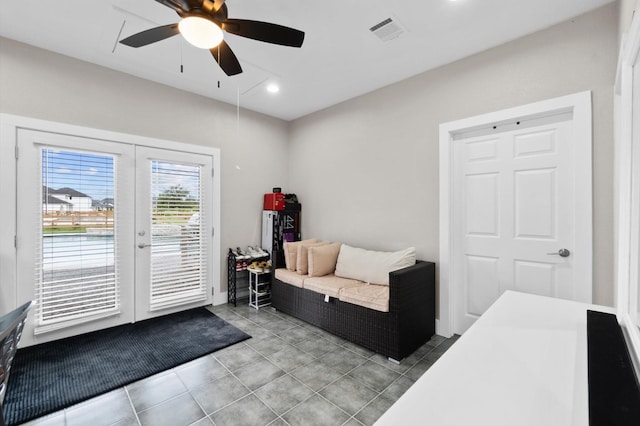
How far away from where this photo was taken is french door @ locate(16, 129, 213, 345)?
2.79m

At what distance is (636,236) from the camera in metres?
1.14

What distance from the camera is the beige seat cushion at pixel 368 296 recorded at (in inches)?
105

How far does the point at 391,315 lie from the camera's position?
2594 millimetres

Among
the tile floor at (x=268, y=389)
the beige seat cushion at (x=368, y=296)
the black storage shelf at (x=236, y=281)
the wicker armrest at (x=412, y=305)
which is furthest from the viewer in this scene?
the black storage shelf at (x=236, y=281)

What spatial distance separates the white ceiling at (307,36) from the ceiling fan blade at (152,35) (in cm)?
34

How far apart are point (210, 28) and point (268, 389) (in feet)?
8.32

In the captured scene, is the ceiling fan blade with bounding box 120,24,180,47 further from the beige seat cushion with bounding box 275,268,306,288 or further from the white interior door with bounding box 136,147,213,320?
the beige seat cushion with bounding box 275,268,306,288

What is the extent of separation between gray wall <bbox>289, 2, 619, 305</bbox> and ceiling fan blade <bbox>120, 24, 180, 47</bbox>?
243cm

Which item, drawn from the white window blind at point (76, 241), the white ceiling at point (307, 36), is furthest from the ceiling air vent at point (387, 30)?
the white window blind at point (76, 241)

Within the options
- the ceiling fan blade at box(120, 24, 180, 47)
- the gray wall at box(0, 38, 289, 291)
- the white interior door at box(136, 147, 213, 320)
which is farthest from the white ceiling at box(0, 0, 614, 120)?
the white interior door at box(136, 147, 213, 320)

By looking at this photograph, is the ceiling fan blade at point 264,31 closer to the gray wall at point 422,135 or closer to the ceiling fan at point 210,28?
the ceiling fan at point 210,28

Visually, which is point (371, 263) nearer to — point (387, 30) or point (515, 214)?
point (515, 214)

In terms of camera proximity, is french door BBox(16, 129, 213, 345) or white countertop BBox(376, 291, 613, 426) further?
french door BBox(16, 129, 213, 345)

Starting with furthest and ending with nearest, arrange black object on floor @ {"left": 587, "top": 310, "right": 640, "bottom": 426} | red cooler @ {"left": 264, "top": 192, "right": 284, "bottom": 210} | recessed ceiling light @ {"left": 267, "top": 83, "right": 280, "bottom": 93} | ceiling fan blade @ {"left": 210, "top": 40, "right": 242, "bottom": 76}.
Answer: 1. red cooler @ {"left": 264, "top": 192, "right": 284, "bottom": 210}
2. recessed ceiling light @ {"left": 267, "top": 83, "right": 280, "bottom": 93}
3. ceiling fan blade @ {"left": 210, "top": 40, "right": 242, "bottom": 76}
4. black object on floor @ {"left": 587, "top": 310, "right": 640, "bottom": 426}
